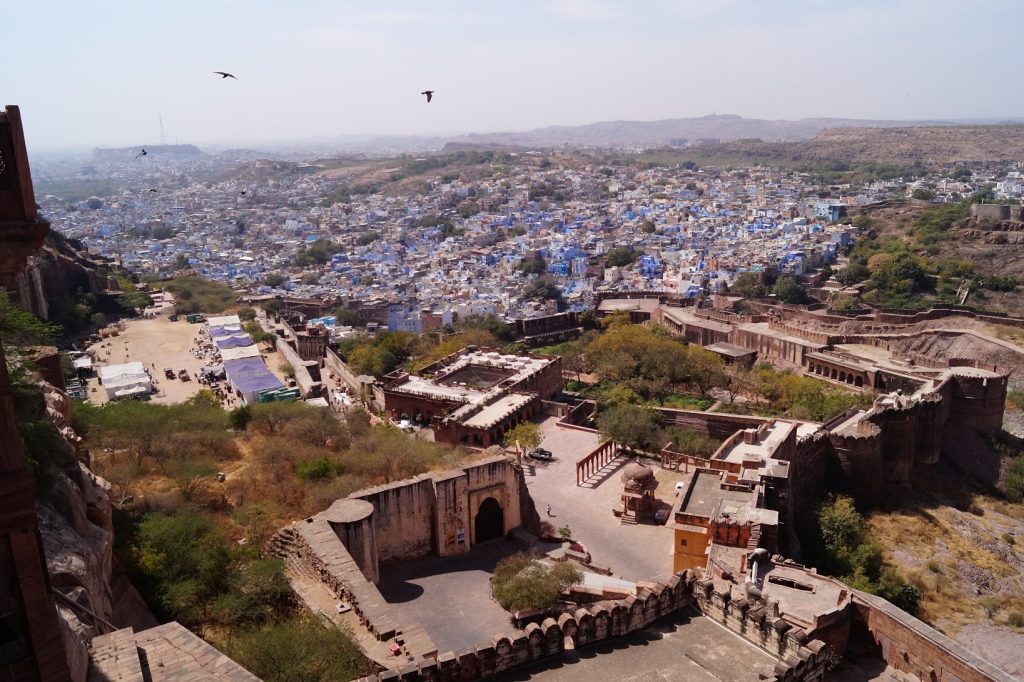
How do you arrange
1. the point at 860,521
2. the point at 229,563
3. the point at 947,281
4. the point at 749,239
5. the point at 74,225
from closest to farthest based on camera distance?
1. the point at 229,563
2. the point at 860,521
3. the point at 947,281
4. the point at 749,239
5. the point at 74,225

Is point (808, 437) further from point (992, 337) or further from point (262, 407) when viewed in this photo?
point (992, 337)

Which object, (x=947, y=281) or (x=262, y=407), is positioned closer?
(x=262, y=407)

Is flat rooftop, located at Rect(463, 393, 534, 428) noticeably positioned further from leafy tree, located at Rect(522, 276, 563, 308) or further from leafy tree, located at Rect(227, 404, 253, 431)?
leafy tree, located at Rect(522, 276, 563, 308)

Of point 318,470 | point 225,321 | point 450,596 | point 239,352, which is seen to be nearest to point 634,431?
point 318,470

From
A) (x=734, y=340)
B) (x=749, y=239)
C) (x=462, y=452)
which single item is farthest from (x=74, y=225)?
(x=462, y=452)

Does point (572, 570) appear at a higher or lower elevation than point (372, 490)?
lower

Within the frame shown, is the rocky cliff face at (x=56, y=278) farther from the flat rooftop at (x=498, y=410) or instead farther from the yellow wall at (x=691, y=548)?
the yellow wall at (x=691, y=548)

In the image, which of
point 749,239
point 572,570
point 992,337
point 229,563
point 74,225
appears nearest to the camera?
point 229,563
